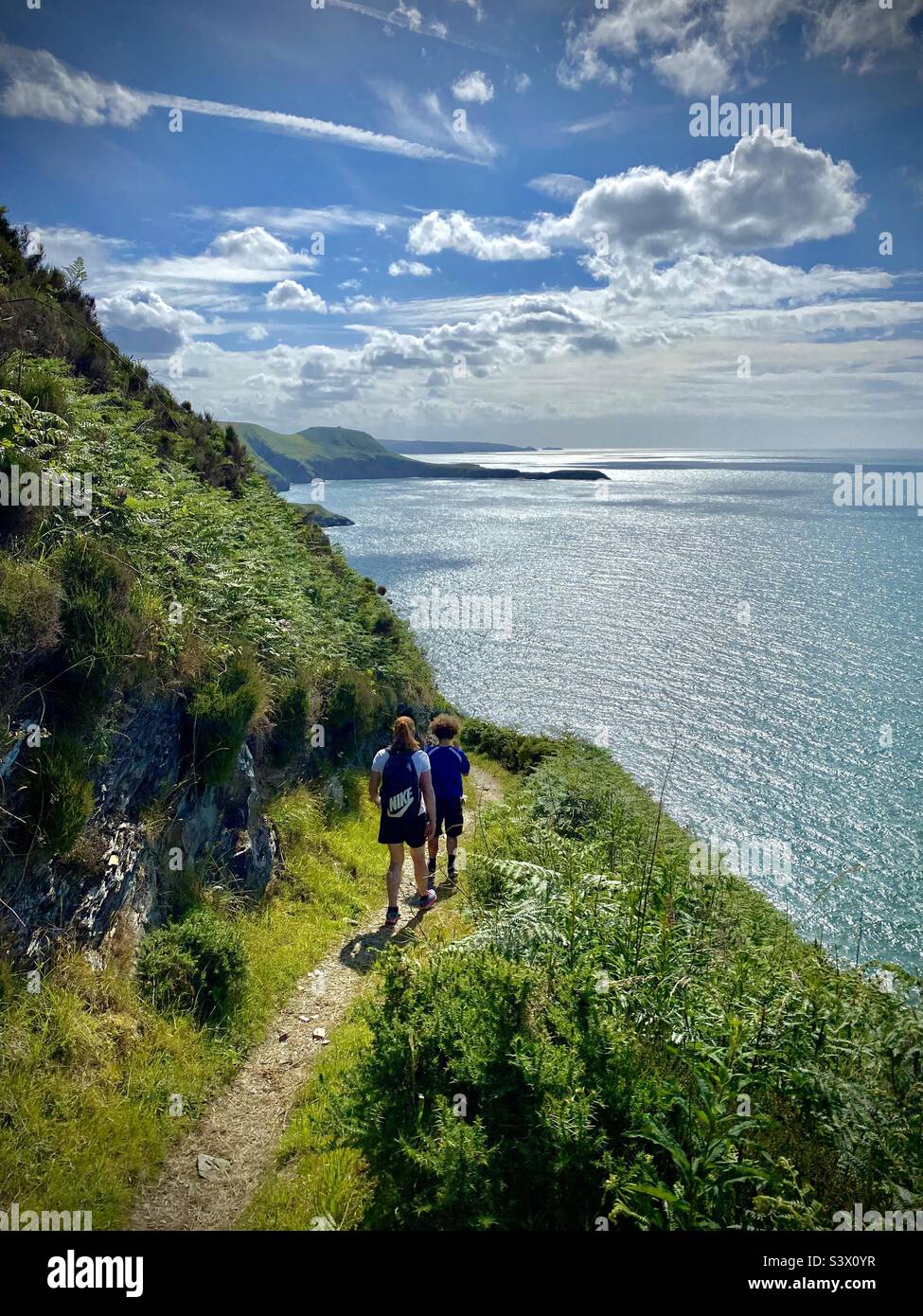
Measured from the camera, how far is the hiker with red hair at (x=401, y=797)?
8.28 meters

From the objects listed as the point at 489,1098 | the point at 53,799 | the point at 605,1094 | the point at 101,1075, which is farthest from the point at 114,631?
the point at 605,1094

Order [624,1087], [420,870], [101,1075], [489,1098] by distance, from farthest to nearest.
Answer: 1. [420,870]
2. [101,1075]
3. [489,1098]
4. [624,1087]

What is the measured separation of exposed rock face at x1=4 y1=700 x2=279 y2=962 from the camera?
562cm

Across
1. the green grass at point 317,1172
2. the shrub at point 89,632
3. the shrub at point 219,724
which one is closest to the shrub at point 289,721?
the shrub at point 219,724

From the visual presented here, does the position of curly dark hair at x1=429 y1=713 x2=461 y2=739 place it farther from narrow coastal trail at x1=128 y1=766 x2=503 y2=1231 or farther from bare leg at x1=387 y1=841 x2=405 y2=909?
narrow coastal trail at x1=128 y1=766 x2=503 y2=1231

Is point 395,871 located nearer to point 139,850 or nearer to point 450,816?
point 450,816

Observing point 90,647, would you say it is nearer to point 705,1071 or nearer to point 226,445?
point 705,1071

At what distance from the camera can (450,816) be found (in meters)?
9.84

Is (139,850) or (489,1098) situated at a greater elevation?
(139,850)

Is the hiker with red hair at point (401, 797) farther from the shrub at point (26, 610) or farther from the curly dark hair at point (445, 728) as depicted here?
the shrub at point (26, 610)

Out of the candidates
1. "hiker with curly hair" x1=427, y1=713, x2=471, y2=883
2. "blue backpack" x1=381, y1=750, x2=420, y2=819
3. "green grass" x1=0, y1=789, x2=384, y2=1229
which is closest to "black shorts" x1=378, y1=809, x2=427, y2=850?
"blue backpack" x1=381, y1=750, x2=420, y2=819

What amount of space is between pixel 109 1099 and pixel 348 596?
19698mm

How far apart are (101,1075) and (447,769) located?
5.21 m

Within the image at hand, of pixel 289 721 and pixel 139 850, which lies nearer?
pixel 139 850
